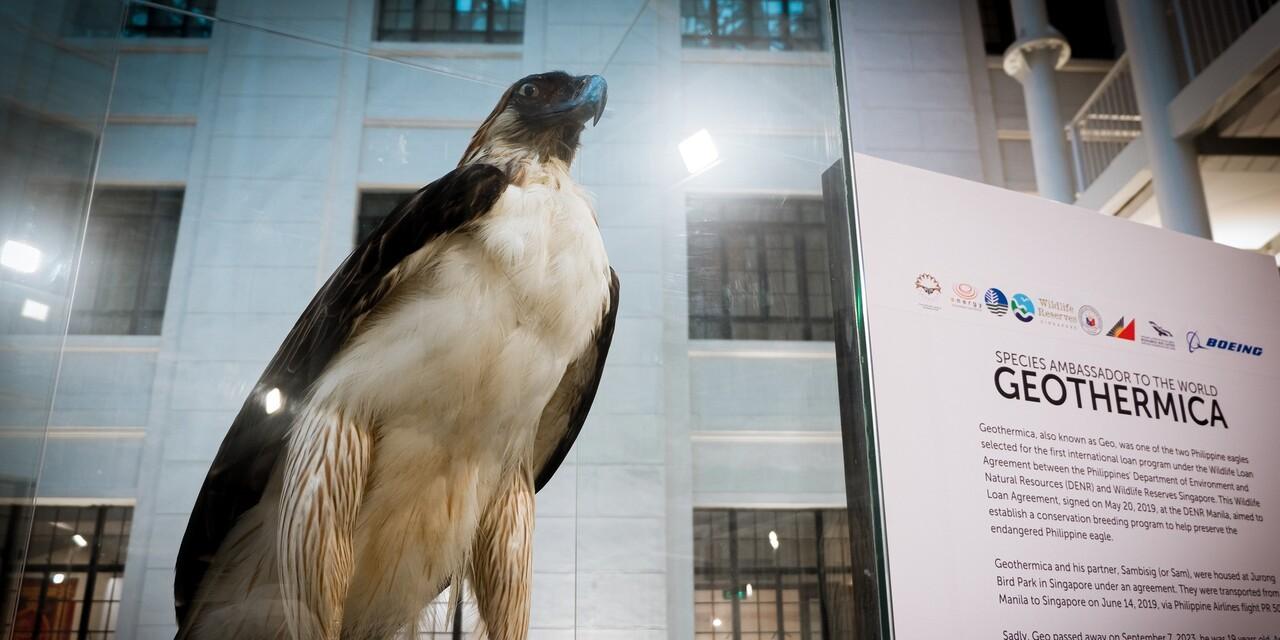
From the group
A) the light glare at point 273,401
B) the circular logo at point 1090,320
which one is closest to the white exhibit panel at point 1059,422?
the circular logo at point 1090,320

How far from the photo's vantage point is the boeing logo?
2424 millimetres

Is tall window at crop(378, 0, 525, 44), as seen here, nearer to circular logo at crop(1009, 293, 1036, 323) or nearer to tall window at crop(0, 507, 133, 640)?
tall window at crop(0, 507, 133, 640)

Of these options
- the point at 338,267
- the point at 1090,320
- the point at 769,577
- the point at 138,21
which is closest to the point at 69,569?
the point at 338,267

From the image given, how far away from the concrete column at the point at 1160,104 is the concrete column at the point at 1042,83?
490 millimetres

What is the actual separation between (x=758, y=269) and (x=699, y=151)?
30 cm

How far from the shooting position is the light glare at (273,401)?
1.42m

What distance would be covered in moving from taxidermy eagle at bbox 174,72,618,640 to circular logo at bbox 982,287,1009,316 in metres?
0.99

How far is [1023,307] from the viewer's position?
2.14m

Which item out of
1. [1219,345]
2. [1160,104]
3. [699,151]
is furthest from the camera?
[1160,104]

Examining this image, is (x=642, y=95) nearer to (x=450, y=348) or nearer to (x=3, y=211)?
(x=450, y=348)

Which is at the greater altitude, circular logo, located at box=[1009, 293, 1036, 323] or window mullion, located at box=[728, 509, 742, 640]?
circular logo, located at box=[1009, 293, 1036, 323]

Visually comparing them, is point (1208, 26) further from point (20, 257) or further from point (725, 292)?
point (20, 257)

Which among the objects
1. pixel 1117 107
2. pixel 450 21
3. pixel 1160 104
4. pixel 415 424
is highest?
pixel 1117 107

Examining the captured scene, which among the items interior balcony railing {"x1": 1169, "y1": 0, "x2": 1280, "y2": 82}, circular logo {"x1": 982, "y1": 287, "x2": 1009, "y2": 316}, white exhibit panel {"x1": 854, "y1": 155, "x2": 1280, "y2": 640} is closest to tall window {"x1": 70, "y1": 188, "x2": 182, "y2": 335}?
white exhibit panel {"x1": 854, "y1": 155, "x2": 1280, "y2": 640}
